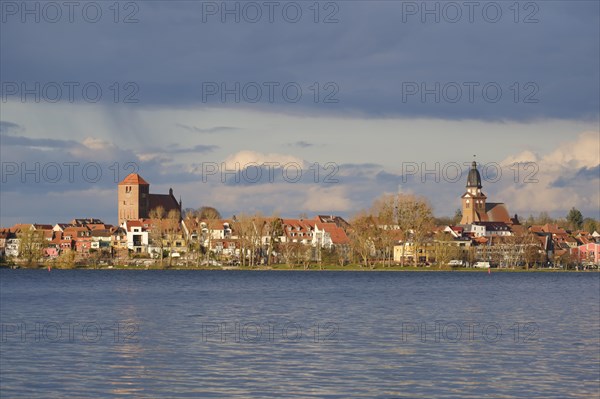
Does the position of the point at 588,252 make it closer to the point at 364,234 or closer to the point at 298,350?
the point at 364,234

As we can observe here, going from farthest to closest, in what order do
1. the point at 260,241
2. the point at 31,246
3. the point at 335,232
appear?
the point at 335,232
the point at 31,246
the point at 260,241

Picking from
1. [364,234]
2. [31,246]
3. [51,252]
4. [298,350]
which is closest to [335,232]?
[364,234]

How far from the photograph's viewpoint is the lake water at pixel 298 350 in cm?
2744

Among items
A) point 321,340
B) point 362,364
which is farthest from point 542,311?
point 362,364

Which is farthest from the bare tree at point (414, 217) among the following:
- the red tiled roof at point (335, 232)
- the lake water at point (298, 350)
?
the lake water at point (298, 350)

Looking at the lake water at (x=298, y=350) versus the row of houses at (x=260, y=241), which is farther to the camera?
the row of houses at (x=260, y=241)

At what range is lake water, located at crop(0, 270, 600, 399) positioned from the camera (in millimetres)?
27438

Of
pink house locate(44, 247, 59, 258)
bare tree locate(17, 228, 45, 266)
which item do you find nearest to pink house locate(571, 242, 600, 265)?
pink house locate(44, 247, 59, 258)

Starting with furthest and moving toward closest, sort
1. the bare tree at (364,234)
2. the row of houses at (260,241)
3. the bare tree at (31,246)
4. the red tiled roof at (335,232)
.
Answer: the red tiled roof at (335,232) → the bare tree at (31,246) → the row of houses at (260,241) → the bare tree at (364,234)

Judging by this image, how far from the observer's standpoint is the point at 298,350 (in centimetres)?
3550

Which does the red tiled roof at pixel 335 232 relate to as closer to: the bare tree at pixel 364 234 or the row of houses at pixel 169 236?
the row of houses at pixel 169 236

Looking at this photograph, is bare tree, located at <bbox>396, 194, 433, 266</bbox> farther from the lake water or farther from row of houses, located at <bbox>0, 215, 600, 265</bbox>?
the lake water

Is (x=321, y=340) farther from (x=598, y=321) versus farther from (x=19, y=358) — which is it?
(x=598, y=321)

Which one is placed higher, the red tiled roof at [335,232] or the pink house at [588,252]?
the red tiled roof at [335,232]
